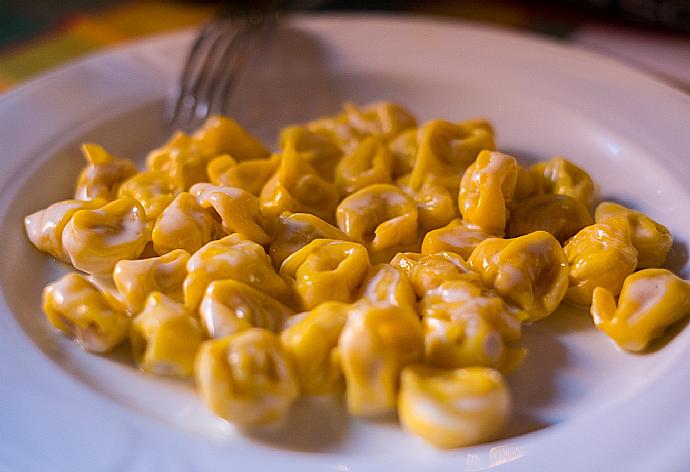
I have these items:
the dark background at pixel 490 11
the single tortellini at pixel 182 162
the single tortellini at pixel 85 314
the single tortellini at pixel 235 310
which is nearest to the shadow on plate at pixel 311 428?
the single tortellini at pixel 235 310

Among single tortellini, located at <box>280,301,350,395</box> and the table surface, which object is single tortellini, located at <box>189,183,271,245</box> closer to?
single tortellini, located at <box>280,301,350,395</box>

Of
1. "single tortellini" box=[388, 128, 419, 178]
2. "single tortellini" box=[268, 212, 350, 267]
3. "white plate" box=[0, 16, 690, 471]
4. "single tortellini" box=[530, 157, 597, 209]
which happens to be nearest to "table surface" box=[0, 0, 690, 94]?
"white plate" box=[0, 16, 690, 471]

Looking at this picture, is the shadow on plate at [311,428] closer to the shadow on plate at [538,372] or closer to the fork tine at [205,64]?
the shadow on plate at [538,372]

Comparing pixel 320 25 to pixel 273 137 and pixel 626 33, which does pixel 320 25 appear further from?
pixel 626 33

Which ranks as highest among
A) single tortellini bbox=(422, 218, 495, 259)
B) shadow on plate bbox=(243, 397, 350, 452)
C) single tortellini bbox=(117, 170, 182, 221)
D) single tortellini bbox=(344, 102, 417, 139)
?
single tortellini bbox=(344, 102, 417, 139)

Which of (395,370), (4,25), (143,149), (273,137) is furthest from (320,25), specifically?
(395,370)

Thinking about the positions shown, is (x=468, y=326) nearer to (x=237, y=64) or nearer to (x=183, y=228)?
(x=183, y=228)
